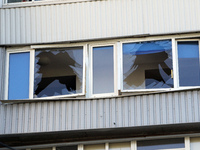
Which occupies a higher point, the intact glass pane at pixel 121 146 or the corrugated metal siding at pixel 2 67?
the corrugated metal siding at pixel 2 67

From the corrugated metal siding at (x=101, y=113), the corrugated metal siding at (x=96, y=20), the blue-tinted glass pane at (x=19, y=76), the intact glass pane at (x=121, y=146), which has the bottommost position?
the intact glass pane at (x=121, y=146)

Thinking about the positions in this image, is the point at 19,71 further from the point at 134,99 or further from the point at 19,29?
the point at 134,99

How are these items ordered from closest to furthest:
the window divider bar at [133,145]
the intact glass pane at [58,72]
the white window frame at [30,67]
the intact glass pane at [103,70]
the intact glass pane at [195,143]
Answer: the intact glass pane at [195,143]
the window divider bar at [133,145]
the intact glass pane at [103,70]
the intact glass pane at [58,72]
the white window frame at [30,67]

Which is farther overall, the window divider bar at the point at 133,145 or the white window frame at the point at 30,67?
the white window frame at the point at 30,67

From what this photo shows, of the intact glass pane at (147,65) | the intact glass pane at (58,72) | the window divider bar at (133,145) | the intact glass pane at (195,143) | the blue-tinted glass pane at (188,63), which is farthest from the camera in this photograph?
the intact glass pane at (58,72)

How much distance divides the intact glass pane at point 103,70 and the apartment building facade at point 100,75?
26mm

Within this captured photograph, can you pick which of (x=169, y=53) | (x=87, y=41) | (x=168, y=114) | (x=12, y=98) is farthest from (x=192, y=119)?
(x=12, y=98)

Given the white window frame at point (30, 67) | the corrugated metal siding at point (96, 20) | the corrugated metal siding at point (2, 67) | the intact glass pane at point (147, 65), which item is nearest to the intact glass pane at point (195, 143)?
the intact glass pane at point (147, 65)

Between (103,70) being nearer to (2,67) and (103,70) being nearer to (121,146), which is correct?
(121,146)

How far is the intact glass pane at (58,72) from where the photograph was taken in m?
17.2

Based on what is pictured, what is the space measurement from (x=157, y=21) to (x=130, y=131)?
2941 millimetres

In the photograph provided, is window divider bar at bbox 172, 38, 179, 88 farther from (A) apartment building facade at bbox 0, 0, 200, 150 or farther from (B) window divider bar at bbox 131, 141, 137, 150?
(B) window divider bar at bbox 131, 141, 137, 150

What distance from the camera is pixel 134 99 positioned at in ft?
53.9

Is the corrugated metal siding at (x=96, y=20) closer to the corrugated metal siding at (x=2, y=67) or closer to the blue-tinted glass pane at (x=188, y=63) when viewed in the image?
the corrugated metal siding at (x=2, y=67)
